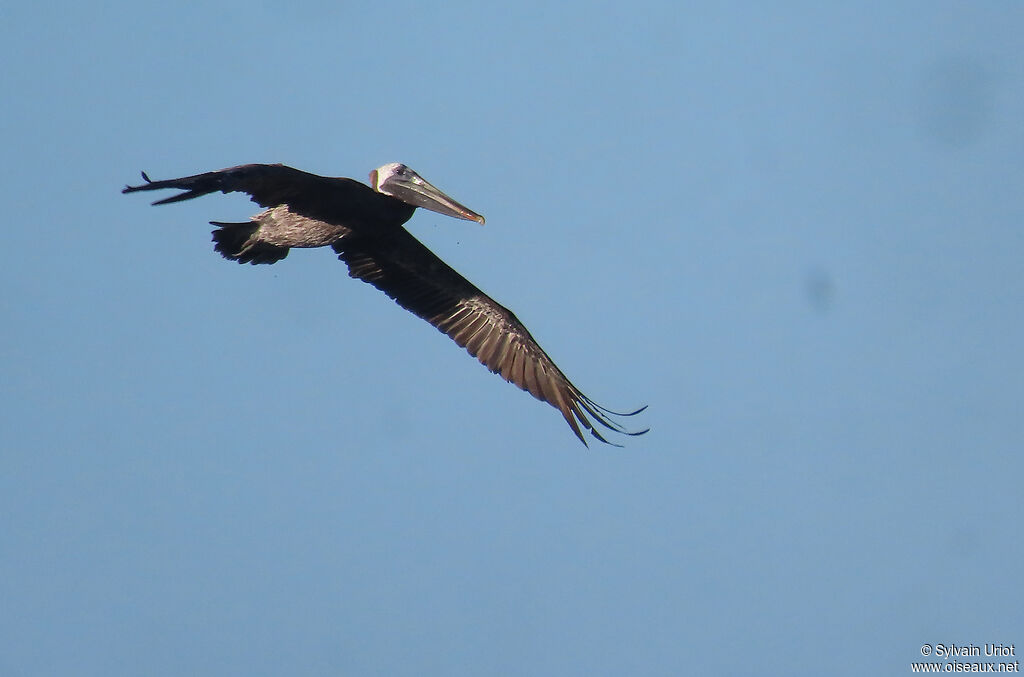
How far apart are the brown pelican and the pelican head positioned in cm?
1

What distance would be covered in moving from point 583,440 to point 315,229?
3.64 m

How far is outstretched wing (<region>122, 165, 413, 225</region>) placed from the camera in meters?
10.3

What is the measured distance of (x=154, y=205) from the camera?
980 cm

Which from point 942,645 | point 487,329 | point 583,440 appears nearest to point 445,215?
point 487,329

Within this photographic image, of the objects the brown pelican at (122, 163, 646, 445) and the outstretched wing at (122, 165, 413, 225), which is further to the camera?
the brown pelican at (122, 163, 646, 445)

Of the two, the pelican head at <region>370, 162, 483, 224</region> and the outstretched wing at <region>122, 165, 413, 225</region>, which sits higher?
the pelican head at <region>370, 162, 483, 224</region>

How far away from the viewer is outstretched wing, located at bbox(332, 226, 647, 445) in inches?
575

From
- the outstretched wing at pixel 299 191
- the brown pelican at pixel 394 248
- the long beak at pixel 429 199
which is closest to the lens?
the outstretched wing at pixel 299 191

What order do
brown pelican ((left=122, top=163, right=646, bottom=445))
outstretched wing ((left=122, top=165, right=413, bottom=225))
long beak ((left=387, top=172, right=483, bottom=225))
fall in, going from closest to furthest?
outstretched wing ((left=122, top=165, right=413, bottom=225)), brown pelican ((left=122, top=163, right=646, bottom=445)), long beak ((left=387, top=172, right=483, bottom=225))

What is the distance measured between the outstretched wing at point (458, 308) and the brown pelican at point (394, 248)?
0.04 feet

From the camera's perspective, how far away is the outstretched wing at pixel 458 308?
47.9 feet

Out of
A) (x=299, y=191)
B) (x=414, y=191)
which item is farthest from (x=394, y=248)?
(x=299, y=191)

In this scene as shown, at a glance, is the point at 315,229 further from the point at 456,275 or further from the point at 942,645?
the point at 942,645

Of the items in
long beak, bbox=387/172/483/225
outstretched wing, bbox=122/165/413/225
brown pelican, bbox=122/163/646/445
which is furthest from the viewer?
long beak, bbox=387/172/483/225
